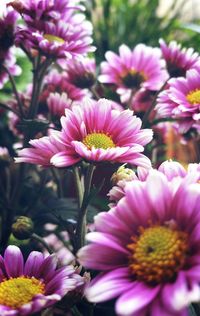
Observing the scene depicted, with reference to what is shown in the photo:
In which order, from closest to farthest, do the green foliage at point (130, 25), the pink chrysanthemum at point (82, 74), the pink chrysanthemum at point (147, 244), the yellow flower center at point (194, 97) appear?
1. the pink chrysanthemum at point (147, 244)
2. the yellow flower center at point (194, 97)
3. the pink chrysanthemum at point (82, 74)
4. the green foliage at point (130, 25)

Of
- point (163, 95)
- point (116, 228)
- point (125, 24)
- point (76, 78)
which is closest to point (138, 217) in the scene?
point (116, 228)

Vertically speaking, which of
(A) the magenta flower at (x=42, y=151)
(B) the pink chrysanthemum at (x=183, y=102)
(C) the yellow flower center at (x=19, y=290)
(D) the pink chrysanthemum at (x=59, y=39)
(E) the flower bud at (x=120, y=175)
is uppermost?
(D) the pink chrysanthemum at (x=59, y=39)

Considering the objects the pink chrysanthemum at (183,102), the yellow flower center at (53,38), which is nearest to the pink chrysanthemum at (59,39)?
the yellow flower center at (53,38)

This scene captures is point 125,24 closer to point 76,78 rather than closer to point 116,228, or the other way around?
point 76,78

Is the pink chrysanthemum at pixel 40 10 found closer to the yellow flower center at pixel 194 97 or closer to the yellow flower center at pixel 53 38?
the yellow flower center at pixel 53 38

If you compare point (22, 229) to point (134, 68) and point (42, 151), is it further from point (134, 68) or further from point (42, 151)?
point (134, 68)

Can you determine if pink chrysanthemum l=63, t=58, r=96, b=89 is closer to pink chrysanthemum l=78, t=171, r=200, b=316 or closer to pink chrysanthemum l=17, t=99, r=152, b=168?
pink chrysanthemum l=17, t=99, r=152, b=168

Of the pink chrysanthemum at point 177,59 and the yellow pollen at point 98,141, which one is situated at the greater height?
the pink chrysanthemum at point 177,59

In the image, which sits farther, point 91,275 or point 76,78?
point 76,78
